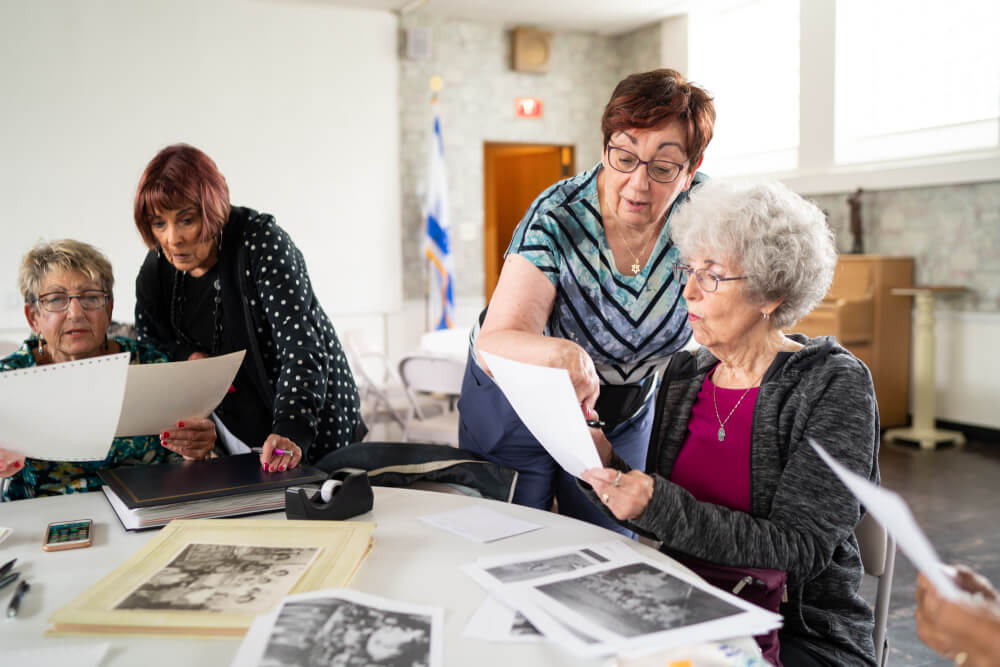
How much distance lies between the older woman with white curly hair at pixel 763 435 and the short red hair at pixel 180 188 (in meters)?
1.07

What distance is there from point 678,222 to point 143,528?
1.13 m

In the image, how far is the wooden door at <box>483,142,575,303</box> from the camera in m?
8.52

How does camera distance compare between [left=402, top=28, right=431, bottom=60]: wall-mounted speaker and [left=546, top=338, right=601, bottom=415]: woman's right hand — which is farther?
[left=402, top=28, right=431, bottom=60]: wall-mounted speaker

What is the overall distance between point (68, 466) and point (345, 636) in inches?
45.6

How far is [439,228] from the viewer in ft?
25.2

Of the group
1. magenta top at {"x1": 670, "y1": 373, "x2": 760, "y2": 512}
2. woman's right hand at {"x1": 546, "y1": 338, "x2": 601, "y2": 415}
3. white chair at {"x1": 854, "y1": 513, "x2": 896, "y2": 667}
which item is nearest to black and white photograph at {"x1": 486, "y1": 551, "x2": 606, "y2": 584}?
woman's right hand at {"x1": 546, "y1": 338, "x2": 601, "y2": 415}

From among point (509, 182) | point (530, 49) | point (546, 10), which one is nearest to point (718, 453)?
point (546, 10)

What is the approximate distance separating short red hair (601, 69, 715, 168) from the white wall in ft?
17.5

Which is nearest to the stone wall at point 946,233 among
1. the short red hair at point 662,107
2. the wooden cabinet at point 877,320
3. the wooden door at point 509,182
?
the wooden cabinet at point 877,320

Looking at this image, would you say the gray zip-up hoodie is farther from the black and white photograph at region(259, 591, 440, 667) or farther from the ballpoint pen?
the ballpoint pen

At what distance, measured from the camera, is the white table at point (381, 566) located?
95 cm

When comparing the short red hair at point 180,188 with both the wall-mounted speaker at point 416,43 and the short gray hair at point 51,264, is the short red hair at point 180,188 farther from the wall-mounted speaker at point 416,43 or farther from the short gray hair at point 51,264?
the wall-mounted speaker at point 416,43

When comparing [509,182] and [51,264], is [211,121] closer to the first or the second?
[509,182]

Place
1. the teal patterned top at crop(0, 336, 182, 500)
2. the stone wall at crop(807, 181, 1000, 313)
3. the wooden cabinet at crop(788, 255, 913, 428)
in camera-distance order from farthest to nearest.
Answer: the wooden cabinet at crop(788, 255, 913, 428)
the stone wall at crop(807, 181, 1000, 313)
the teal patterned top at crop(0, 336, 182, 500)
